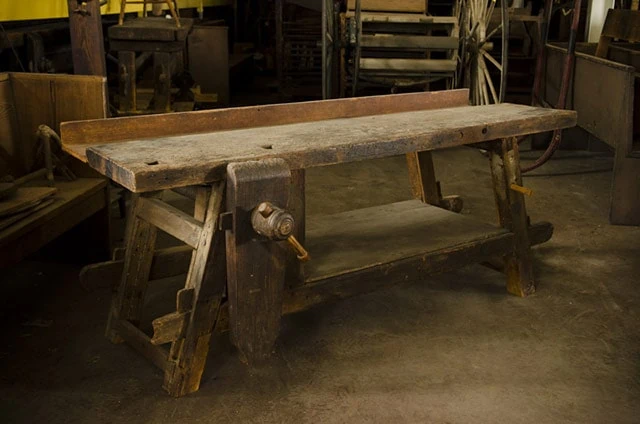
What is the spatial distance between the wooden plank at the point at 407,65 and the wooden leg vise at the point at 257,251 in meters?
3.94

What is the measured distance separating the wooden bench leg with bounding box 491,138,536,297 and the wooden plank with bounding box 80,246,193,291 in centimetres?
137

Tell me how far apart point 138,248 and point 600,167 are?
13.5 ft

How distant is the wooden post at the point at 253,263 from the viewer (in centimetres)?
220

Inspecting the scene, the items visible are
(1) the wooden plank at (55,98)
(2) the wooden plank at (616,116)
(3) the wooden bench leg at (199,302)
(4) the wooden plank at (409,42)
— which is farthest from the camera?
(4) the wooden plank at (409,42)

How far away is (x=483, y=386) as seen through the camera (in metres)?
2.54

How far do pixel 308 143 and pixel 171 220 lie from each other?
523 millimetres

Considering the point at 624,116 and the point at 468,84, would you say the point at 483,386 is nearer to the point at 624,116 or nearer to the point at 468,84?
the point at 624,116

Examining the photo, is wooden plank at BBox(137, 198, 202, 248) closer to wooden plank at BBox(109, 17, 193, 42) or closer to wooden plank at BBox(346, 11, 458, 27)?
wooden plank at BBox(109, 17, 193, 42)

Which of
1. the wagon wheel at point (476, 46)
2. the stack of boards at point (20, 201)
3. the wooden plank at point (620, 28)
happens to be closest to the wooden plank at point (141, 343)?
the stack of boards at point (20, 201)

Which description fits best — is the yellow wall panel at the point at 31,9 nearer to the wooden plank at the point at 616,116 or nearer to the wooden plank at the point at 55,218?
the wooden plank at the point at 55,218

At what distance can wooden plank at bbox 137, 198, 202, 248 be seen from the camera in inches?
94.0

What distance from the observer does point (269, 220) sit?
2158mm

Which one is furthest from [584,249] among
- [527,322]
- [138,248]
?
[138,248]

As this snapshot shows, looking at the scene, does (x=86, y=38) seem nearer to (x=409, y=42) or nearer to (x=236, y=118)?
(x=236, y=118)
